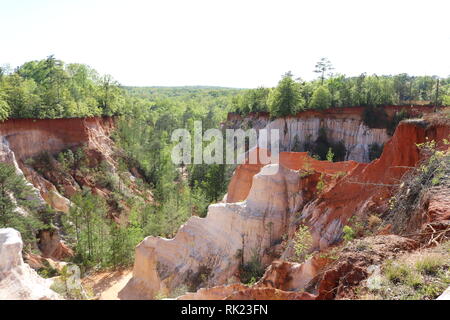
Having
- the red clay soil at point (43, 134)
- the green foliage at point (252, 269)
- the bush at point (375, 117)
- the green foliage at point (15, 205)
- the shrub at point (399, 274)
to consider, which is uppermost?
the bush at point (375, 117)

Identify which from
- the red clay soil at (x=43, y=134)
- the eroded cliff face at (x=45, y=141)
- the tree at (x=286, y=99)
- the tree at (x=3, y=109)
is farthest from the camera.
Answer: the tree at (x=286, y=99)

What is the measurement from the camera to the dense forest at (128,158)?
22828 millimetres

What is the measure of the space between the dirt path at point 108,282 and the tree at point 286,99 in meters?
24.4

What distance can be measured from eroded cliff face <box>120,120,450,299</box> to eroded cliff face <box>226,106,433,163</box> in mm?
21589

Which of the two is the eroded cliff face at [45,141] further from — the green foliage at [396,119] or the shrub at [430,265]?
the green foliage at [396,119]

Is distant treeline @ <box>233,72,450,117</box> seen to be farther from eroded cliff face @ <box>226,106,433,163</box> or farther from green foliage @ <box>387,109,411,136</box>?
green foliage @ <box>387,109,411,136</box>

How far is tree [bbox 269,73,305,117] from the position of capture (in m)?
38.8

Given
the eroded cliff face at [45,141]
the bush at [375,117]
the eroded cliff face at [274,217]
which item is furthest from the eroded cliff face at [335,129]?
the eroded cliff face at [274,217]

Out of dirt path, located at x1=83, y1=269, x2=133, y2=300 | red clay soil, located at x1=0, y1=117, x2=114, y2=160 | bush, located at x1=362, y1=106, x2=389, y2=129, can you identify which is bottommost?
dirt path, located at x1=83, y1=269, x2=133, y2=300

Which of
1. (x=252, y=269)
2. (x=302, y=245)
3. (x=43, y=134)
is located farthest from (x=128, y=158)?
(x=302, y=245)

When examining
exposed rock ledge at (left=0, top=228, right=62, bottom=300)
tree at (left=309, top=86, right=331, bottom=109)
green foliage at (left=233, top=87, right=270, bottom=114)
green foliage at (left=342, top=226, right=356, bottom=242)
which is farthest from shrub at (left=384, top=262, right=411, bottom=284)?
green foliage at (left=233, top=87, right=270, bottom=114)

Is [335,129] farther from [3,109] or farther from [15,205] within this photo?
[15,205]

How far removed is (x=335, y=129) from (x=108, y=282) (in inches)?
1122

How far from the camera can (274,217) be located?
15203 millimetres
